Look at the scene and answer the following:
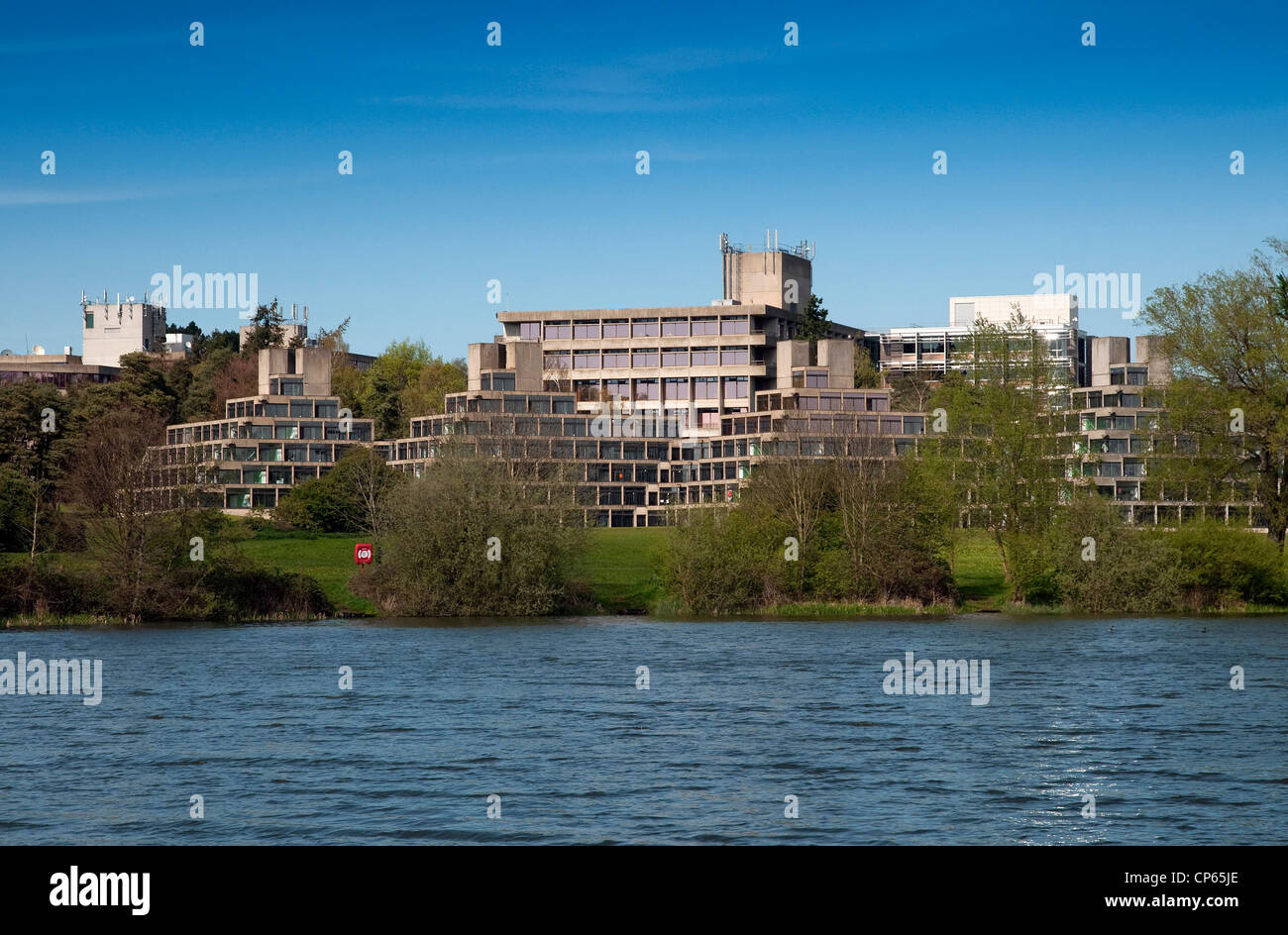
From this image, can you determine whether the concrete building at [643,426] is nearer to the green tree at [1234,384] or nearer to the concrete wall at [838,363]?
the concrete wall at [838,363]

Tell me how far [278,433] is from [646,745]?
135687mm

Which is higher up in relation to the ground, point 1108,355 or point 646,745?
point 1108,355

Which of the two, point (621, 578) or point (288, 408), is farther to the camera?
point (288, 408)

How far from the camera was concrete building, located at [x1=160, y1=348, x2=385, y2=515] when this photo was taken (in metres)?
164

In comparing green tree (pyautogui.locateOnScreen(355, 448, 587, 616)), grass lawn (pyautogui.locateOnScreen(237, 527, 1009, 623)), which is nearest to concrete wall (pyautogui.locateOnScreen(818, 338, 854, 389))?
grass lawn (pyautogui.locateOnScreen(237, 527, 1009, 623))

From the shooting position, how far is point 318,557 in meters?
101

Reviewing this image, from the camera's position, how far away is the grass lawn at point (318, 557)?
81.2 m

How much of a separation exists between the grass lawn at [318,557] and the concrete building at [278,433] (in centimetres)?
3841

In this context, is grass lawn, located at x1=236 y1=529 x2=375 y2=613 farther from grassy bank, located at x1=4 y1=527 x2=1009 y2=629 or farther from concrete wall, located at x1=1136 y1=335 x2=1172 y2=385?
concrete wall, located at x1=1136 y1=335 x2=1172 y2=385

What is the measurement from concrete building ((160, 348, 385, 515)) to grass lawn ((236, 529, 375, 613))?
38.4 meters

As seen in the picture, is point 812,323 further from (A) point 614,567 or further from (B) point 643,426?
(A) point 614,567

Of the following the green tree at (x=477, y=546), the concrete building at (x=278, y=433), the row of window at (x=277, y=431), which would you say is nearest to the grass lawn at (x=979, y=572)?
the green tree at (x=477, y=546)

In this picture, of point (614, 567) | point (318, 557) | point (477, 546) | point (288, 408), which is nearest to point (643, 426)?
point (288, 408)

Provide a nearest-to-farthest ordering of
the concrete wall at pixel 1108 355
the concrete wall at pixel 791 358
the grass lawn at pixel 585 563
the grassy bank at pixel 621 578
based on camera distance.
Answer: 1. the grassy bank at pixel 621 578
2. the grass lawn at pixel 585 563
3. the concrete wall at pixel 791 358
4. the concrete wall at pixel 1108 355
